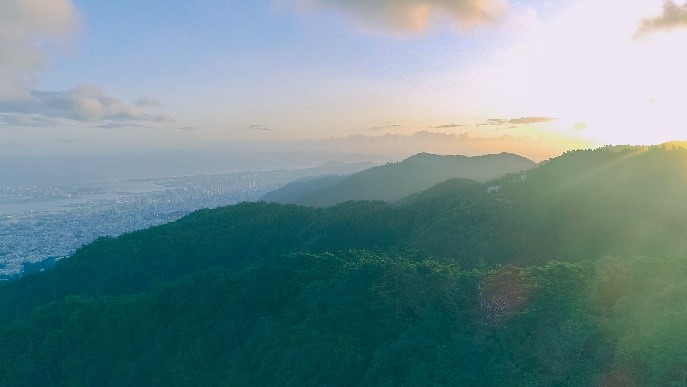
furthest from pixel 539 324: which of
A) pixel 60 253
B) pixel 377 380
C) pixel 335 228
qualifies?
pixel 60 253

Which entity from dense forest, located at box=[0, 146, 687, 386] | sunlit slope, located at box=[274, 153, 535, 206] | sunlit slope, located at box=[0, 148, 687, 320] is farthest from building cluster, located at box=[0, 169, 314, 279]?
dense forest, located at box=[0, 146, 687, 386]

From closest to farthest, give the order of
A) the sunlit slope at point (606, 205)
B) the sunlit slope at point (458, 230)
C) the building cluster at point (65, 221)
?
the sunlit slope at point (606, 205), the sunlit slope at point (458, 230), the building cluster at point (65, 221)

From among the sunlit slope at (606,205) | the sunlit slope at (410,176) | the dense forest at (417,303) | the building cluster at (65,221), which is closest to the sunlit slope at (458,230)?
the sunlit slope at (606,205)

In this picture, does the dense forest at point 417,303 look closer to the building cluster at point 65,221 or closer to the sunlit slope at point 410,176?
the sunlit slope at point 410,176

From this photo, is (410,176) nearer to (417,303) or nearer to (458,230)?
(458,230)

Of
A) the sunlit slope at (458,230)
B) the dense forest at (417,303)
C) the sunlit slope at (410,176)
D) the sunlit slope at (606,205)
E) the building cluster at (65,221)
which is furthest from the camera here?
the sunlit slope at (410,176)

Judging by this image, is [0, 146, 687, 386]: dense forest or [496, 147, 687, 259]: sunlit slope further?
[496, 147, 687, 259]: sunlit slope

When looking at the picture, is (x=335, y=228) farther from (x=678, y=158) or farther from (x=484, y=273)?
(x=678, y=158)

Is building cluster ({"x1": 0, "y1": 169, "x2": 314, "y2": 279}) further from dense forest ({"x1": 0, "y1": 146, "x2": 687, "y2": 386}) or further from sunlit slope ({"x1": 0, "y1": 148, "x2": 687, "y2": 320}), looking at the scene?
dense forest ({"x1": 0, "y1": 146, "x2": 687, "y2": 386})
